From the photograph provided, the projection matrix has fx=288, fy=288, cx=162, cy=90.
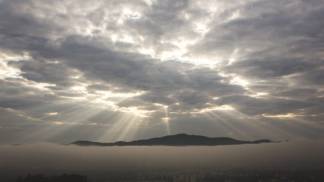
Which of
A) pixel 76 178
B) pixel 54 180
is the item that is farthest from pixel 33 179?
pixel 76 178

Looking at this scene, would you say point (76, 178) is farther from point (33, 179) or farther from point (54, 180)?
point (33, 179)

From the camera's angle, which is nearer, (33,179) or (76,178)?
(33,179)
